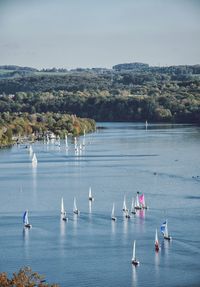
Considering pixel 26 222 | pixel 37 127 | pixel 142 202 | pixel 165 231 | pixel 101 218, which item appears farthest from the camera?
pixel 37 127

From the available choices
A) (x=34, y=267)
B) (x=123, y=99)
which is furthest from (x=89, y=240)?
(x=123, y=99)

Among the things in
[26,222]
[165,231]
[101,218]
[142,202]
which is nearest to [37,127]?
[142,202]

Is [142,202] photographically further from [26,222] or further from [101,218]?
[26,222]

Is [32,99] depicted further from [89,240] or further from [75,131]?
[89,240]

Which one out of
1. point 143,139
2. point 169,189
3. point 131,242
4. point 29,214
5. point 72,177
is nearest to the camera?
point 131,242

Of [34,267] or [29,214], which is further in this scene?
[29,214]

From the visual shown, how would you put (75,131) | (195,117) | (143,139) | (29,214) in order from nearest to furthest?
1. (29,214)
2. (143,139)
3. (75,131)
4. (195,117)

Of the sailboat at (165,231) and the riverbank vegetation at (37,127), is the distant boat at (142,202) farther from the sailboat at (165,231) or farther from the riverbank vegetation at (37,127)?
the riverbank vegetation at (37,127)
